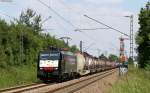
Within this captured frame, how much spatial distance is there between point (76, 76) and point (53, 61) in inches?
638

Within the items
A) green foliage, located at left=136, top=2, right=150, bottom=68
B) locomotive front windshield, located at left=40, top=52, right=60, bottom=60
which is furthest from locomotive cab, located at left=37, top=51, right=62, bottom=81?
green foliage, located at left=136, top=2, right=150, bottom=68

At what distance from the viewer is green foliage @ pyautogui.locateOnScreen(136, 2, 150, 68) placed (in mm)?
83000

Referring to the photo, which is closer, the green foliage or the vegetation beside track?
the vegetation beside track

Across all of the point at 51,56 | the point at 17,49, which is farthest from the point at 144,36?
the point at 51,56

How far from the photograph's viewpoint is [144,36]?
84.3 m

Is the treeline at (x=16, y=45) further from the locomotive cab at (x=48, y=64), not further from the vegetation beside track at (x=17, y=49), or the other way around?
the locomotive cab at (x=48, y=64)

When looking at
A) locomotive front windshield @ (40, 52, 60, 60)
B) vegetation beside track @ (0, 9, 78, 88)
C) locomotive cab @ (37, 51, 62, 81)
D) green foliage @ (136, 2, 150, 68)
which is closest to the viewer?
locomotive cab @ (37, 51, 62, 81)

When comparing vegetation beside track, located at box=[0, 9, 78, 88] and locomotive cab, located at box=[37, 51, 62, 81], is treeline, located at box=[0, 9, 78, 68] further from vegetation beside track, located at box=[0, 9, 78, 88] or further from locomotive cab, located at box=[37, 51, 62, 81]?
locomotive cab, located at box=[37, 51, 62, 81]

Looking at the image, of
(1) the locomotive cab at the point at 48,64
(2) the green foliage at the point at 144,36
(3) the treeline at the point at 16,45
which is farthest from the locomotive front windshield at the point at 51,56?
(2) the green foliage at the point at 144,36

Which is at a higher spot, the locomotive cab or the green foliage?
the green foliage

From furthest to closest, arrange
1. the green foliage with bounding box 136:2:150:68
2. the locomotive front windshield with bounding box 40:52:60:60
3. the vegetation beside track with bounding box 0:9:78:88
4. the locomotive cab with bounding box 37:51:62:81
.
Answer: the green foliage with bounding box 136:2:150:68
the vegetation beside track with bounding box 0:9:78:88
the locomotive front windshield with bounding box 40:52:60:60
the locomotive cab with bounding box 37:51:62:81

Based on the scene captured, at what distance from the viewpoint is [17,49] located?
236 ft

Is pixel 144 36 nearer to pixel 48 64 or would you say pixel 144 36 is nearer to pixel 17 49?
pixel 17 49

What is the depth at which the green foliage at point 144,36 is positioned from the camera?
83.0 m
